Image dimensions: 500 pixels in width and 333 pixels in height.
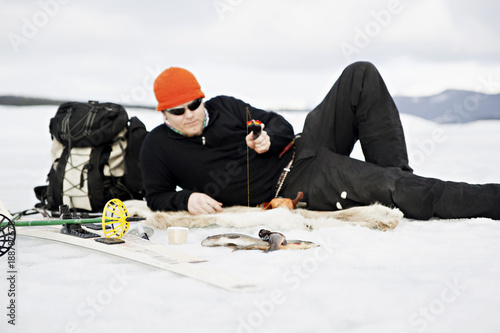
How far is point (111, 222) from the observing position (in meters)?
1.83

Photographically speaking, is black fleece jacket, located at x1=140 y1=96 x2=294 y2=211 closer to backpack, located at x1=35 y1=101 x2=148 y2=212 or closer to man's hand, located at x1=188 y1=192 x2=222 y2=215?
man's hand, located at x1=188 y1=192 x2=222 y2=215

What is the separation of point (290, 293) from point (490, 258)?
70 cm

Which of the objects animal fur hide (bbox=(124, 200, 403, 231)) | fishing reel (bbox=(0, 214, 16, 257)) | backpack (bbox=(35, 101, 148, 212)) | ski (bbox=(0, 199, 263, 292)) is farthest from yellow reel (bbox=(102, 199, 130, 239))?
backpack (bbox=(35, 101, 148, 212))

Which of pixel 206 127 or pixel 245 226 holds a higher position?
pixel 206 127

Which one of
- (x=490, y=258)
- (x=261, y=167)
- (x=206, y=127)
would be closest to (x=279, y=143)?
(x=261, y=167)

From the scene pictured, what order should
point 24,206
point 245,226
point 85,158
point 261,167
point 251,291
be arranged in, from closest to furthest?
point 251,291 → point 245,226 → point 261,167 → point 85,158 → point 24,206

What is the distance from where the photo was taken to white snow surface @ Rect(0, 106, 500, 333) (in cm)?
114

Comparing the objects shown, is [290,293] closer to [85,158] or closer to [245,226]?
[245,226]

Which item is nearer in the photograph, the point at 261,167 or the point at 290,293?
the point at 290,293

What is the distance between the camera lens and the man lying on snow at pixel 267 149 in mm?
2463

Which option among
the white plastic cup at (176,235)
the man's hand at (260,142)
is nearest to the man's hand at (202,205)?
the man's hand at (260,142)

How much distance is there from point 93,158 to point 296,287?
2.14 metres

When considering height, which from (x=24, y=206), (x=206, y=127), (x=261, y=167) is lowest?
(x=24, y=206)

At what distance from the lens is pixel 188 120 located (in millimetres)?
2543
